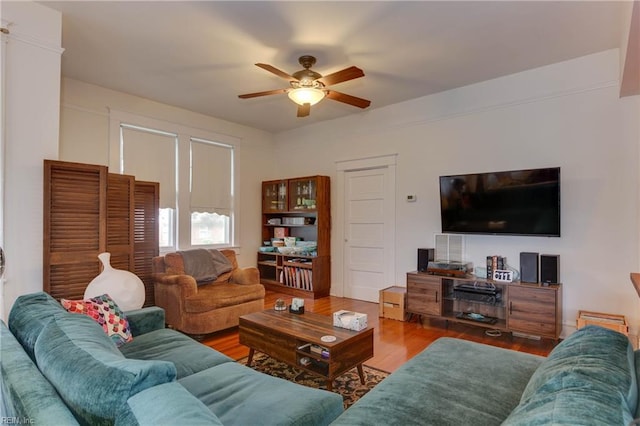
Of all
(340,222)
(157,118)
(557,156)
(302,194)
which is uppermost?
(157,118)

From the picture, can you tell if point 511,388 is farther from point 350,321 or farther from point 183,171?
point 183,171

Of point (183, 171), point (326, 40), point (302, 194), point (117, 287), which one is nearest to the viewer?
point (117, 287)

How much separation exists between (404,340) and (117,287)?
267 centimetres

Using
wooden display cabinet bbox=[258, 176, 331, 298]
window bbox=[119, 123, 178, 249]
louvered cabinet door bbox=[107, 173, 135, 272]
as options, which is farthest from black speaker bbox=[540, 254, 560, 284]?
window bbox=[119, 123, 178, 249]

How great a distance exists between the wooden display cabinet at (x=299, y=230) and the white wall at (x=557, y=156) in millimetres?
1254

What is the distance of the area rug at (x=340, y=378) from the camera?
7.88 feet

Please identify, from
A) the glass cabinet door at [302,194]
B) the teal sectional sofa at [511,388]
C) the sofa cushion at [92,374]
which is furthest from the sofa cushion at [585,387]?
the glass cabinet door at [302,194]

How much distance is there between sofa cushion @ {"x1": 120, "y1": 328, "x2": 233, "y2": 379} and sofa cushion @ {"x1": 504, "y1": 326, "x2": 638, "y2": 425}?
160cm

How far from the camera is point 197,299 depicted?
341 centimetres

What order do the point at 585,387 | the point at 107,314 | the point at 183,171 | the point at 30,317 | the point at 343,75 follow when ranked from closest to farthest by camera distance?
the point at 585,387, the point at 30,317, the point at 107,314, the point at 343,75, the point at 183,171

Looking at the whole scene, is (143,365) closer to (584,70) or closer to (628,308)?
(628,308)

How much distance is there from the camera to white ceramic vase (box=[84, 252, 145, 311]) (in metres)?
2.46

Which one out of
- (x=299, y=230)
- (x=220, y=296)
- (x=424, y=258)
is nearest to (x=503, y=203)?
(x=424, y=258)

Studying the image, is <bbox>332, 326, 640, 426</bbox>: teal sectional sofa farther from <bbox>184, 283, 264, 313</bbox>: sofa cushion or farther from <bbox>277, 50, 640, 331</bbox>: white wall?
<bbox>184, 283, 264, 313</bbox>: sofa cushion
